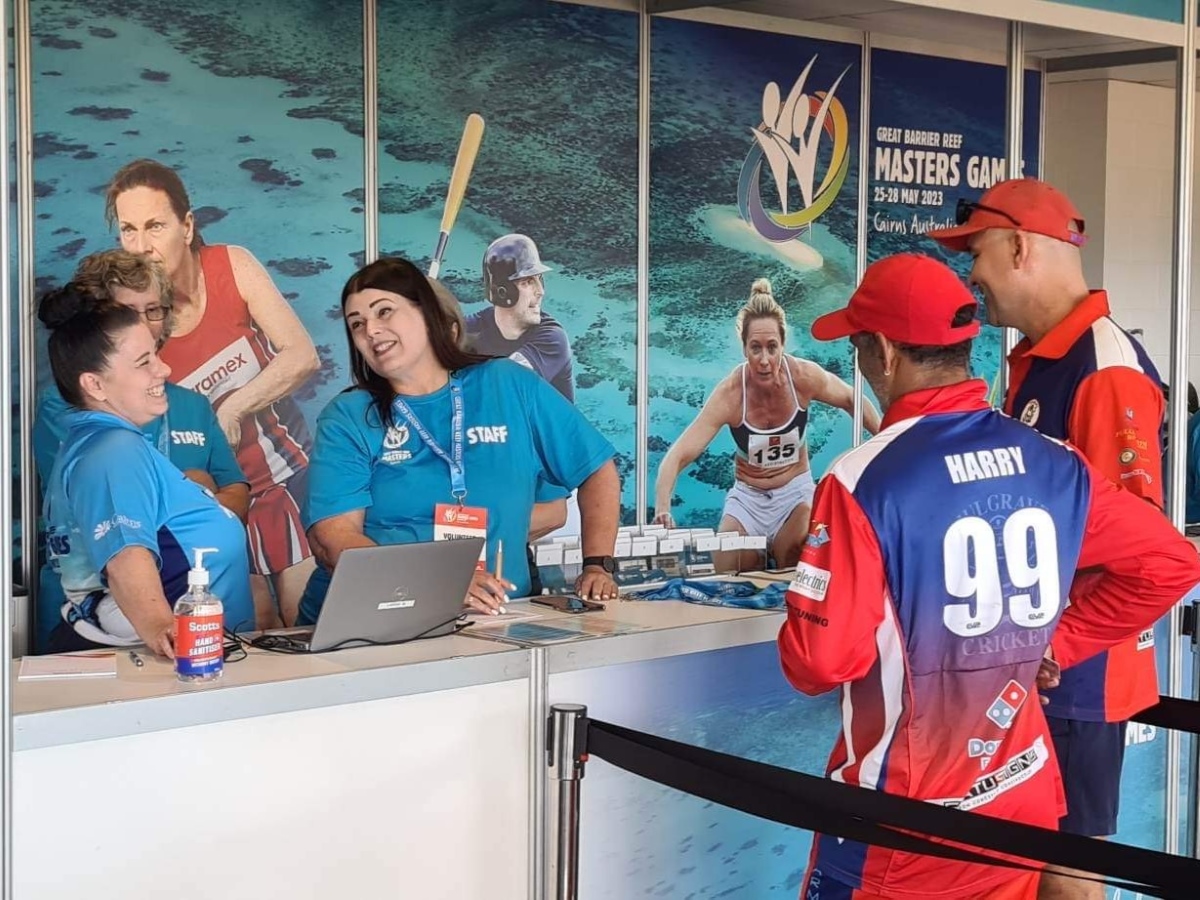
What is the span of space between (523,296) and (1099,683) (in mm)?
2676

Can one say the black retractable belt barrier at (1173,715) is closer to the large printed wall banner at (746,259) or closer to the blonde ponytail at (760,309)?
the large printed wall banner at (746,259)

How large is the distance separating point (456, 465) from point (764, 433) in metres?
2.46

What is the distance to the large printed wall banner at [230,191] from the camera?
152 inches

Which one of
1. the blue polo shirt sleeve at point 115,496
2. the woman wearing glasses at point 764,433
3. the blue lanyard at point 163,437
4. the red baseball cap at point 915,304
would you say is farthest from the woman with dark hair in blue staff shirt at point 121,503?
the woman wearing glasses at point 764,433

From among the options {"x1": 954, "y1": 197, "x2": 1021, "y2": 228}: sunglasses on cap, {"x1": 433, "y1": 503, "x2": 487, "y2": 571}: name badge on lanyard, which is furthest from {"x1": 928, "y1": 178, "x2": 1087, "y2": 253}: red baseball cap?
{"x1": 433, "y1": 503, "x2": 487, "y2": 571}: name badge on lanyard

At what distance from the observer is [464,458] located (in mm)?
3254

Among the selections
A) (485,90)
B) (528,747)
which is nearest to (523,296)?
(485,90)

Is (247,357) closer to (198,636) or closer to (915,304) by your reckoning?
(198,636)

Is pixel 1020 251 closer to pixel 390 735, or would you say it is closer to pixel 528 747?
pixel 528 747

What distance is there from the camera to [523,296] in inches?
189

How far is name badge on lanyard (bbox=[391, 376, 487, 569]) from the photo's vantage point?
3.07 m

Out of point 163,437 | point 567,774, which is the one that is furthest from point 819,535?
point 163,437

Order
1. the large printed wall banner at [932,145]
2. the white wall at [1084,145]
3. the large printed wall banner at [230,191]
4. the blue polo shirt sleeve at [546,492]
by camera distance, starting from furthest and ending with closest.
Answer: the white wall at [1084,145] → the large printed wall banner at [932,145] → the large printed wall banner at [230,191] → the blue polo shirt sleeve at [546,492]

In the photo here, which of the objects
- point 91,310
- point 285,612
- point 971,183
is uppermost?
point 971,183
